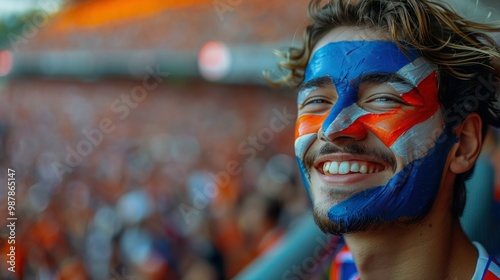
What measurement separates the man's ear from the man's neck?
153 millimetres

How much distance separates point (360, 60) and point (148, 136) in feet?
29.2

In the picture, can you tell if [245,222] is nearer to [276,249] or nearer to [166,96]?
[276,249]

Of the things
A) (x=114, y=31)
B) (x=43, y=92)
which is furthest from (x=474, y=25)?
(x=43, y=92)

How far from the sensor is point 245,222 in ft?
15.1

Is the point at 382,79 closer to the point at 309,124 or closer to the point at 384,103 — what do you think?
the point at 384,103

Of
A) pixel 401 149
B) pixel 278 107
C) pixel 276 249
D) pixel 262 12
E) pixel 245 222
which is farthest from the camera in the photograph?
pixel 262 12

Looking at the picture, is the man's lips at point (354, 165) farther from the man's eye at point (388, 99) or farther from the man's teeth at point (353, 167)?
the man's eye at point (388, 99)

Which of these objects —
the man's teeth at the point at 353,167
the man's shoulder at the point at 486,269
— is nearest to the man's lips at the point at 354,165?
the man's teeth at the point at 353,167

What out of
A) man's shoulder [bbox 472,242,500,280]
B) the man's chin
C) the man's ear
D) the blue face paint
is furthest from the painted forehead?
man's shoulder [bbox 472,242,500,280]

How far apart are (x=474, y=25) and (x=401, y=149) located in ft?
1.28

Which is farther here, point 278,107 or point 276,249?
point 278,107

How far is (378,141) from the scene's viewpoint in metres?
1.57

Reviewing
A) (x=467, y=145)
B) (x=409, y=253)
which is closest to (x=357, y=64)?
(x=467, y=145)

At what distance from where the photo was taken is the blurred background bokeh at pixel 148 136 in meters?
4.69
